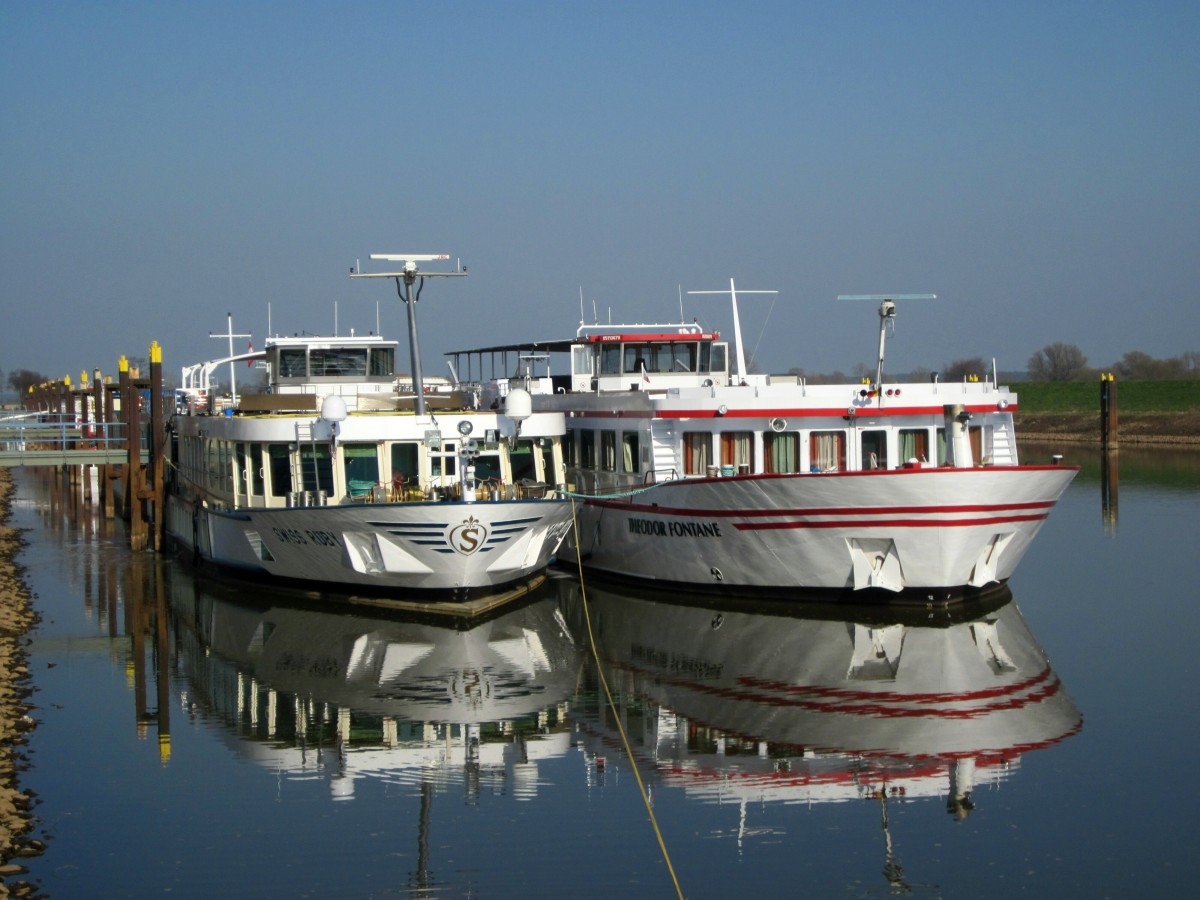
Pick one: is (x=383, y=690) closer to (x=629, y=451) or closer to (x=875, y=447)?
A: (x=629, y=451)

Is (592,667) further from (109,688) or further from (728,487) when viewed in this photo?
(109,688)

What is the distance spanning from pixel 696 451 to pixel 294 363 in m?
9.00

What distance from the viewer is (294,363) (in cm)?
2734

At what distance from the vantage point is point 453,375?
3541 centimetres

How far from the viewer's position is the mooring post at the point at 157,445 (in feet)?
99.8

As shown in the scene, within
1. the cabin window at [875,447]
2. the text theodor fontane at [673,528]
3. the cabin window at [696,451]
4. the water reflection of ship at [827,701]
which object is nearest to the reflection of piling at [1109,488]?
the cabin window at [875,447]

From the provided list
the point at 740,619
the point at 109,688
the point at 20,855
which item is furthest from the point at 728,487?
the point at 20,855

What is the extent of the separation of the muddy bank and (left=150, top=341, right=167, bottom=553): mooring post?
311 centimetres

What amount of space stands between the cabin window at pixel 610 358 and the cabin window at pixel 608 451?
228cm

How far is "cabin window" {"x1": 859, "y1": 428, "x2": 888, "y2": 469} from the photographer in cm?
2242

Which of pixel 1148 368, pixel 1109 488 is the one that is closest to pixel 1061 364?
pixel 1148 368

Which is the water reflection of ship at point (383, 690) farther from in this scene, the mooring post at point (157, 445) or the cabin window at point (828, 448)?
the mooring post at point (157, 445)

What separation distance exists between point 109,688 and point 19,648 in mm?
2849

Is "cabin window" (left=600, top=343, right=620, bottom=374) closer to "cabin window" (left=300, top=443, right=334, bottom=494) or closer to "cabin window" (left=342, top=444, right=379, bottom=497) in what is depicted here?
"cabin window" (left=342, top=444, right=379, bottom=497)
